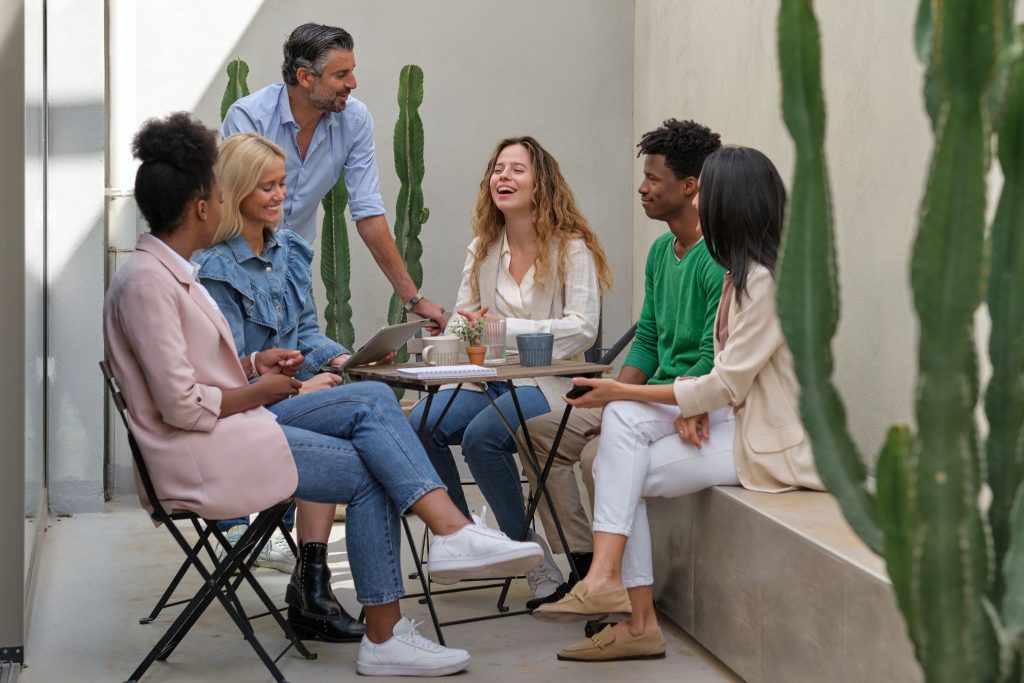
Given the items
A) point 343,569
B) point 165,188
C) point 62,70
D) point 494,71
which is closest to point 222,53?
point 62,70

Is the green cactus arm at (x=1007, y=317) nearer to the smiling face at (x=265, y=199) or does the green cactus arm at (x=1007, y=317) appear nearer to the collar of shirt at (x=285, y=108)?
the smiling face at (x=265, y=199)

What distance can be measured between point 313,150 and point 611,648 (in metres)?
2.12

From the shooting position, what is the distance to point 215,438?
115 inches

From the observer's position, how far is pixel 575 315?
400 cm

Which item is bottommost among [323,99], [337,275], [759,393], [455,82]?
[759,393]

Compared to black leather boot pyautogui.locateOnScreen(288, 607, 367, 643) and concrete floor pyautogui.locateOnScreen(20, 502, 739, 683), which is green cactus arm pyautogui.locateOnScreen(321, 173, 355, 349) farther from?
black leather boot pyautogui.locateOnScreen(288, 607, 367, 643)

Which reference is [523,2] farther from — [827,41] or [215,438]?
[215,438]

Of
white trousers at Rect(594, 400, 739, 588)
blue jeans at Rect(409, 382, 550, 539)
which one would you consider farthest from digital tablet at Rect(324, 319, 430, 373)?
white trousers at Rect(594, 400, 739, 588)

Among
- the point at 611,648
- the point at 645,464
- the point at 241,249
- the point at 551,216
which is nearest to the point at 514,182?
the point at 551,216

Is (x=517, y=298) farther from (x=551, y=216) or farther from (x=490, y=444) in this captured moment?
(x=490, y=444)

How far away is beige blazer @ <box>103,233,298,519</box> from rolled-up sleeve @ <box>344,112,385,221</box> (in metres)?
1.78

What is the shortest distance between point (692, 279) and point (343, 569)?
162 centimetres

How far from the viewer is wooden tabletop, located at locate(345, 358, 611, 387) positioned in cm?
325

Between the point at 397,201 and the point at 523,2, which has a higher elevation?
the point at 523,2
